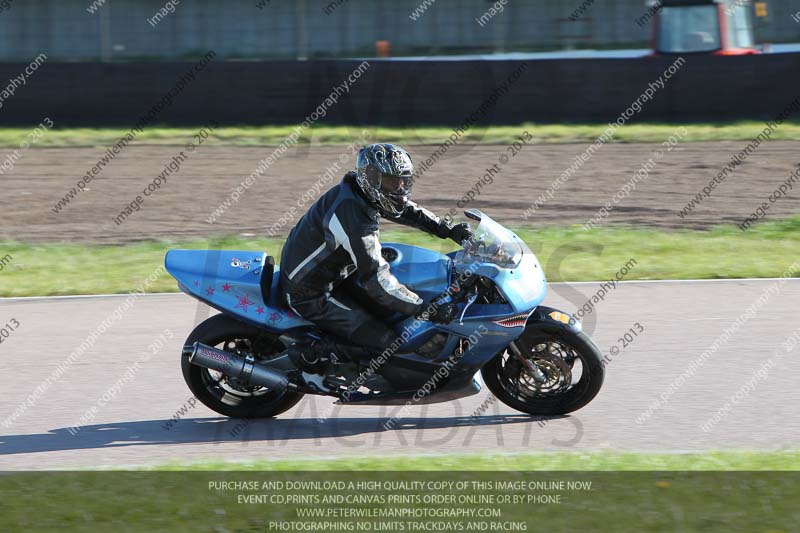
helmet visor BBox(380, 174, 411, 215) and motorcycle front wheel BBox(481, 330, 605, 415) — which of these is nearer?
helmet visor BBox(380, 174, 411, 215)

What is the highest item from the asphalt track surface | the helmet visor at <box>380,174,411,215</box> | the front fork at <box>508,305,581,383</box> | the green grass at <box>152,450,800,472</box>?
the helmet visor at <box>380,174,411,215</box>

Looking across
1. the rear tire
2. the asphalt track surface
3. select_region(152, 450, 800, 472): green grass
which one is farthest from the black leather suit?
select_region(152, 450, 800, 472): green grass

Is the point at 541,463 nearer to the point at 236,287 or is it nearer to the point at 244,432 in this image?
the point at 244,432

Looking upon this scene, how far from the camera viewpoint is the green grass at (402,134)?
66.5 ft

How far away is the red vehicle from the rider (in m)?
16.7

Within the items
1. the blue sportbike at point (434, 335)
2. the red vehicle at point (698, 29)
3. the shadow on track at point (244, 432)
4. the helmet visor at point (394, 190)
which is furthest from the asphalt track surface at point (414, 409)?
the red vehicle at point (698, 29)

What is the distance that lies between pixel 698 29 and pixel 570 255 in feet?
38.1

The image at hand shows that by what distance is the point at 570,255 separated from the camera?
12.9 metres

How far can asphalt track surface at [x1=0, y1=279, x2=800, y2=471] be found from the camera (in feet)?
22.8
